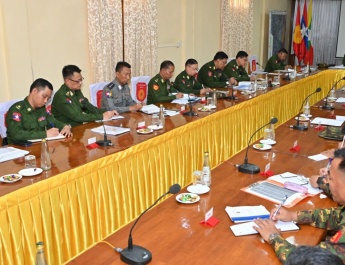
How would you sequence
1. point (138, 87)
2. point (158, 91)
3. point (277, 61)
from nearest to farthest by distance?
1. point (158, 91)
2. point (138, 87)
3. point (277, 61)

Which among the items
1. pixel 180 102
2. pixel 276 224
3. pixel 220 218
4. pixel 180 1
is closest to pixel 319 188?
pixel 276 224

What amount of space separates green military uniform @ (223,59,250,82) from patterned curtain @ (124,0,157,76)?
1248 mm

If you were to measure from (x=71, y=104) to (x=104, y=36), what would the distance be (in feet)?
6.04

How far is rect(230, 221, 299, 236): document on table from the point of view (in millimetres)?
1688

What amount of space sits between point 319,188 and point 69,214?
1.45 m

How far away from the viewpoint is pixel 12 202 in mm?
2010

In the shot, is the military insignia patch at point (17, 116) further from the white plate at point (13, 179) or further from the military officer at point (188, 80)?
the military officer at point (188, 80)

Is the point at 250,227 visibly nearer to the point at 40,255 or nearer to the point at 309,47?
the point at 40,255

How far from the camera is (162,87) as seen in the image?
15.2ft

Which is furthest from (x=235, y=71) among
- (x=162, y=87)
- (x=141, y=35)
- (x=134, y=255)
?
(x=134, y=255)

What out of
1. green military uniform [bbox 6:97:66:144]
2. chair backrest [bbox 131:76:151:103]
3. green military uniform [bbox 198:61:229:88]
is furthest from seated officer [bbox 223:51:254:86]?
green military uniform [bbox 6:97:66:144]

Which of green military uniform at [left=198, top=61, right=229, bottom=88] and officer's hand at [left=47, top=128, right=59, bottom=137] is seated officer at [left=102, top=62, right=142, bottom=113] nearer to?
officer's hand at [left=47, top=128, right=59, bottom=137]

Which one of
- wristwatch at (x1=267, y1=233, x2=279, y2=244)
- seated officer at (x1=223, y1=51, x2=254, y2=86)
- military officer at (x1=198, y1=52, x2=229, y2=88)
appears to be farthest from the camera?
seated officer at (x1=223, y1=51, x2=254, y2=86)

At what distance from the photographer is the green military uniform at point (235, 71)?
6.33 m
